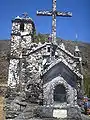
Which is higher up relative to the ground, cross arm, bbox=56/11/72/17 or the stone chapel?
cross arm, bbox=56/11/72/17

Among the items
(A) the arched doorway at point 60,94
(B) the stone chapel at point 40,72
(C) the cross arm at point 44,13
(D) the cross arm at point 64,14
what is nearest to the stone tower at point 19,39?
(B) the stone chapel at point 40,72

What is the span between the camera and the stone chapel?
10.6 meters

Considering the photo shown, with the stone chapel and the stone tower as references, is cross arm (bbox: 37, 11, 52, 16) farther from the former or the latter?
the stone tower

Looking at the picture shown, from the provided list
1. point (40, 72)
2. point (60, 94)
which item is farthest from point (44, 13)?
point (60, 94)

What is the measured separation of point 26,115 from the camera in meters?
10.8

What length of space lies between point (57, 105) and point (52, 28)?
4465 millimetres

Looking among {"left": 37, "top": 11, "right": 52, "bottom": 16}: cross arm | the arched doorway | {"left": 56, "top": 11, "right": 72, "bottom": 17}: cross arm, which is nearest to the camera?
the arched doorway

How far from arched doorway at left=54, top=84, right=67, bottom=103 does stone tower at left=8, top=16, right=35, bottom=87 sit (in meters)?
10.8

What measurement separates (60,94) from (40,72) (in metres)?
3.38

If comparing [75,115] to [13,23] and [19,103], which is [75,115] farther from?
[13,23]

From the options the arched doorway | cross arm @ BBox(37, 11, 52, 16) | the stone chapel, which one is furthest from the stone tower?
the arched doorway

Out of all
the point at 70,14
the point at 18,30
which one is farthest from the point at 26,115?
the point at 18,30

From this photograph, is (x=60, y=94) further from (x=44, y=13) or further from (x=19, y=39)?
(x=19, y=39)

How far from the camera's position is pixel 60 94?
10812 mm
